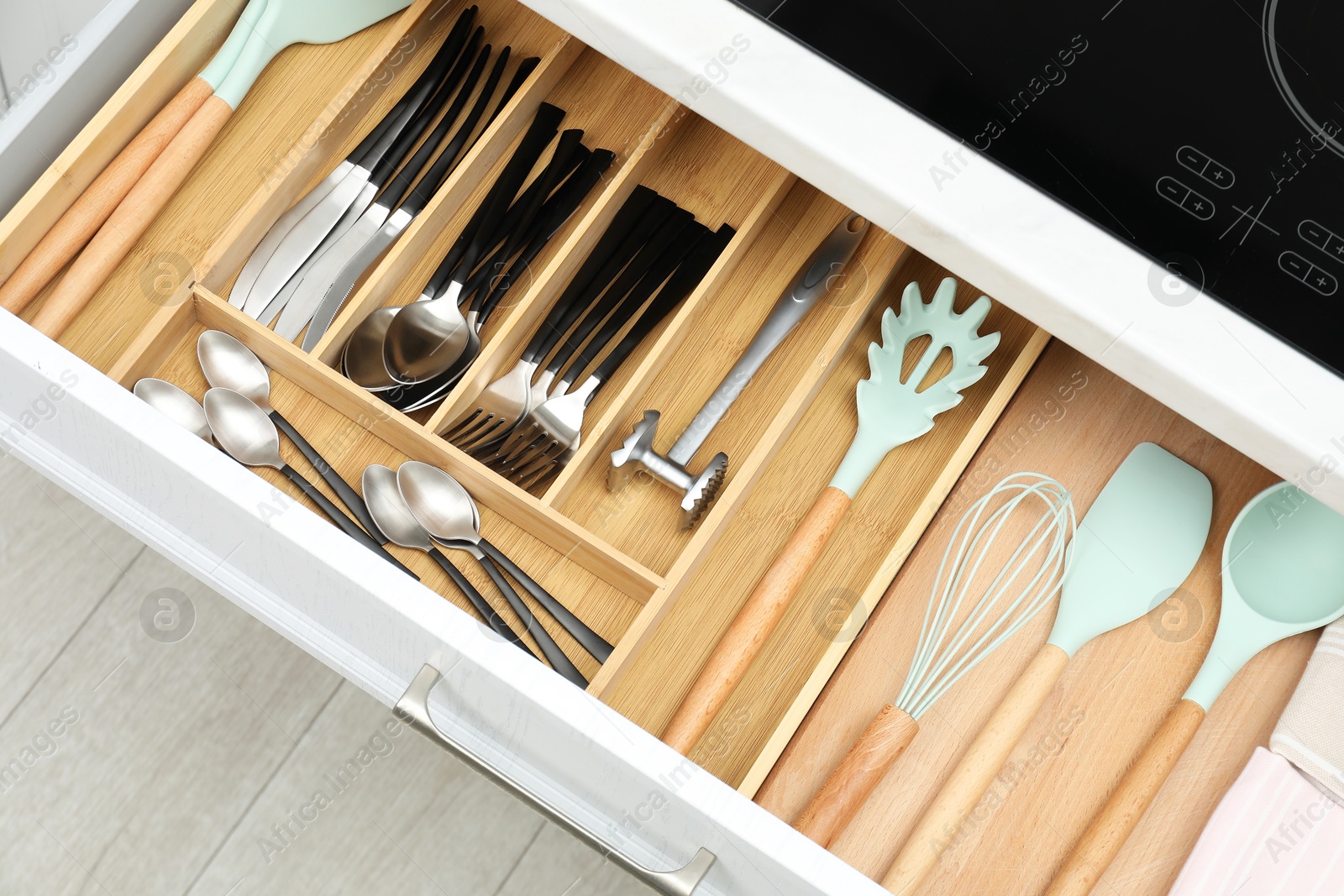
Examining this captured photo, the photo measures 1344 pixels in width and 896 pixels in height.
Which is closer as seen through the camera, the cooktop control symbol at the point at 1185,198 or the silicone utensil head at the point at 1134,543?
the cooktop control symbol at the point at 1185,198

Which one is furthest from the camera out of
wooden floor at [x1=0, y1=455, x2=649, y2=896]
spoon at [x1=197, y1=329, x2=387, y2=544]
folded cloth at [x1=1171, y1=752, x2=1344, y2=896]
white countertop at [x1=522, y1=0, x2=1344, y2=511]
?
wooden floor at [x1=0, y1=455, x2=649, y2=896]

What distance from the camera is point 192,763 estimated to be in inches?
41.7

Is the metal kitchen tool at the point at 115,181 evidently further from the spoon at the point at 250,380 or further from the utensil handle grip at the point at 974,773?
the utensil handle grip at the point at 974,773

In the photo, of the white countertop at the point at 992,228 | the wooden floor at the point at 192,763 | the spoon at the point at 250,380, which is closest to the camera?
the white countertop at the point at 992,228

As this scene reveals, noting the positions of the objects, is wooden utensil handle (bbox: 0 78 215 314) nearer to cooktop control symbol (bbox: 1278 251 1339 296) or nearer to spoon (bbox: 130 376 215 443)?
spoon (bbox: 130 376 215 443)

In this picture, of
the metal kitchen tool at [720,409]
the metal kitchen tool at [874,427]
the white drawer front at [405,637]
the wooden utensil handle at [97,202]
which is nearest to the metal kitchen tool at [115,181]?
the wooden utensil handle at [97,202]

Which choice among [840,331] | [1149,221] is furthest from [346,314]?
[1149,221]

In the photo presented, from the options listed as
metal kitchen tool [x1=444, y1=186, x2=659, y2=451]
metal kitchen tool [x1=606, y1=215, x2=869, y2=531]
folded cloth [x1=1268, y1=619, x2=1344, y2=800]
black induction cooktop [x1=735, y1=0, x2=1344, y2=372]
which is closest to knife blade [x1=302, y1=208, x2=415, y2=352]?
metal kitchen tool [x1=444, y1=186, x2=659, y2=451]

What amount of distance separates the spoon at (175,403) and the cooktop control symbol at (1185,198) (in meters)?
0.58

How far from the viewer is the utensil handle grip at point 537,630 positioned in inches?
27.7

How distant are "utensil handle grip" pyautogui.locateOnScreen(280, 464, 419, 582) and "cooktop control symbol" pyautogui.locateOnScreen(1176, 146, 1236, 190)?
503 mm

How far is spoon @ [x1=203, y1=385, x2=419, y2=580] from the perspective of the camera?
2.35 ft

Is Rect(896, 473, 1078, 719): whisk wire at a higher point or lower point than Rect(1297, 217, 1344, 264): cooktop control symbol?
lower

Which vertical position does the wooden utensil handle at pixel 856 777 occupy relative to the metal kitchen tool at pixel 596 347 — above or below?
below
